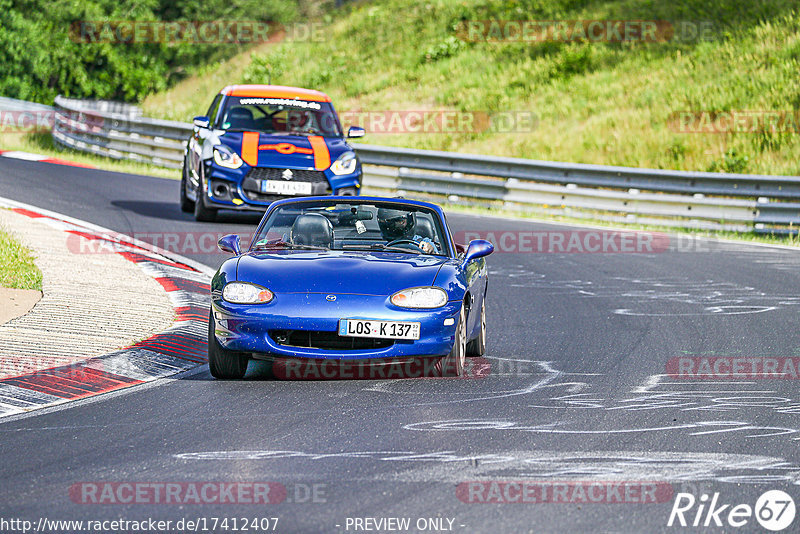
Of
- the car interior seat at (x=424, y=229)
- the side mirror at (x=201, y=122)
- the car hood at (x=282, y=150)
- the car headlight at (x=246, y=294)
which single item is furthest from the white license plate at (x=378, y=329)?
the side mirror at (x=201, y=122)

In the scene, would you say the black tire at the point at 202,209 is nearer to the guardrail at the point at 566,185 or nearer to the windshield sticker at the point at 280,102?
the windshield sticker at the point at 280,102

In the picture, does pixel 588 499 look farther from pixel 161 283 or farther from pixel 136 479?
pixel 161 283

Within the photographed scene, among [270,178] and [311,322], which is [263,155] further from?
[311,322]

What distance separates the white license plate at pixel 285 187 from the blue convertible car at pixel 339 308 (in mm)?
6804

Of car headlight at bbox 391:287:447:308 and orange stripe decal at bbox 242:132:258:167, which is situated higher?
orange stripe decal at bbox 242:132:258:167

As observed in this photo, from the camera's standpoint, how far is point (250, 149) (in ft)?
49.9

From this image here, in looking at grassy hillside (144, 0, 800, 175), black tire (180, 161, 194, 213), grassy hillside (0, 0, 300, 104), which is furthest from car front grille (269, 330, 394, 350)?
grassy hillside (0, 0, 300, 104)

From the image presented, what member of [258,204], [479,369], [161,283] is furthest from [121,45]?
[479,369]

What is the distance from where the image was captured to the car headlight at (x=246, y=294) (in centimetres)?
723

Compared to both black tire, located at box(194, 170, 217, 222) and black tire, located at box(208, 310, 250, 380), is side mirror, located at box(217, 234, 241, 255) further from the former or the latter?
black tire, located at box(194, 170, 217, 222)

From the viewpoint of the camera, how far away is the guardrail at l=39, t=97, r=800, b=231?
1948cm

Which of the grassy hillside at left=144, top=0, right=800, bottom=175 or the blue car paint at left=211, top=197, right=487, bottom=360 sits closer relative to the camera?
the blue car paint at left=211, top=197, right=487, bottom=360

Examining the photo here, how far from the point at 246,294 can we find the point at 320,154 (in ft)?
27.2

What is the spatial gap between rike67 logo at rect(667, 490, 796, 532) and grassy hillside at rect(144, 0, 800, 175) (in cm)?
2081
